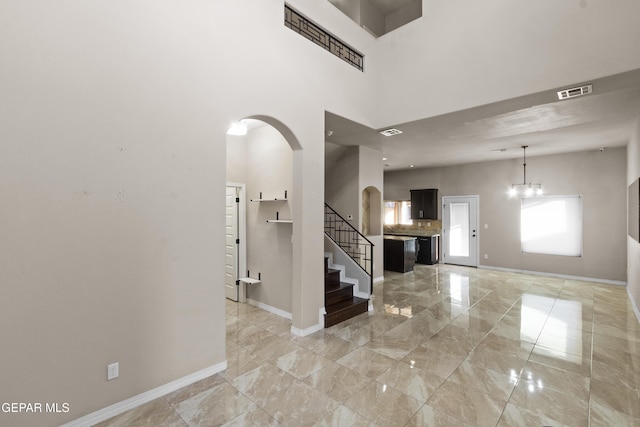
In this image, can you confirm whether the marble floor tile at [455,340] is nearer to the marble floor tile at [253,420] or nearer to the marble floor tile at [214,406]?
the marble floor tile at [253,420]

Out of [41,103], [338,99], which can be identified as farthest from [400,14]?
[41,103]

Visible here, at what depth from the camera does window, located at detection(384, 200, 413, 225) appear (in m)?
9.80

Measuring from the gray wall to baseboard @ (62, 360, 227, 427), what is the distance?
8.01 meters

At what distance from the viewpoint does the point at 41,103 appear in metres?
1.99

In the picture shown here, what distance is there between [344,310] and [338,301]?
34 cm

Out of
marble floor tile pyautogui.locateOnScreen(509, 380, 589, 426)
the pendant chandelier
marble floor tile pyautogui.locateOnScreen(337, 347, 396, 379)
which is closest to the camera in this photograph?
marble floor tile pyautogui.locateOnScreen(509, 380, 589, 426)

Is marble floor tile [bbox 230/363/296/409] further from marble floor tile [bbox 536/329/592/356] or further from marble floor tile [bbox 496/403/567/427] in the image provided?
marble floor tile [bbox 536/329/592/356]

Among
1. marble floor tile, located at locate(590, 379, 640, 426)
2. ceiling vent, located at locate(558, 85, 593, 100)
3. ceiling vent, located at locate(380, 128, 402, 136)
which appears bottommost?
marble floor tile, located at locate(590, 379, 640, 426)

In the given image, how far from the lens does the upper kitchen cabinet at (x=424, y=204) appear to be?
→ 903 cm

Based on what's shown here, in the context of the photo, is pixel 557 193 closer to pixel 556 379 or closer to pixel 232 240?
pixel 556 379

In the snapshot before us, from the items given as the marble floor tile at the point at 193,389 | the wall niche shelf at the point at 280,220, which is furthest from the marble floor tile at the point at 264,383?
the wall niche shelf at the point at 280,220

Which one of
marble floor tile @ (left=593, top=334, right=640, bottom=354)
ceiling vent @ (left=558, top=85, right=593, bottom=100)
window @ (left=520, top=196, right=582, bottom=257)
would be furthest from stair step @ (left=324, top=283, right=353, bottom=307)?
window @ (left=520, top=196, right=582, bottom=257)

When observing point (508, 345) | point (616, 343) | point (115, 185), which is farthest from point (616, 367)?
point (115, 185)

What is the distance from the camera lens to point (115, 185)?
7.52ft
